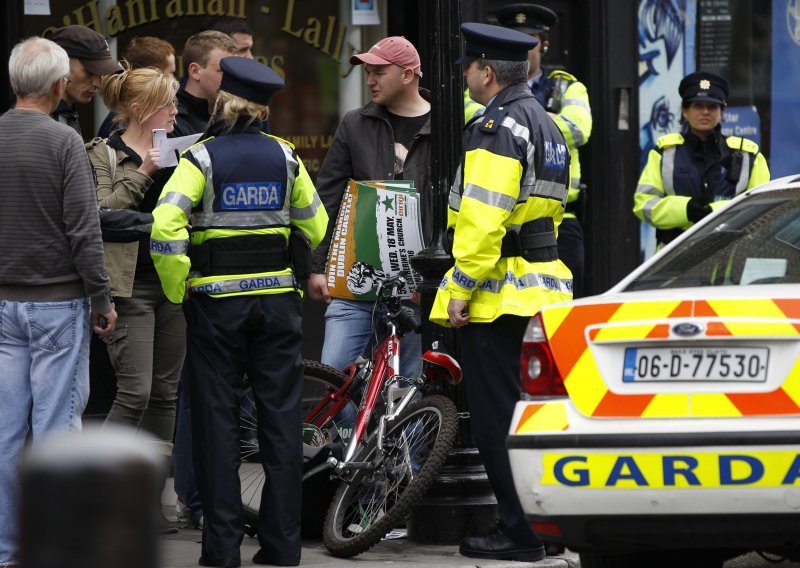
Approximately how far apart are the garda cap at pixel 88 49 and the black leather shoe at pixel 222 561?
7.06 feet

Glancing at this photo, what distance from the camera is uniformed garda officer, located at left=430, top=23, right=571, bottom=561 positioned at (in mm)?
5934

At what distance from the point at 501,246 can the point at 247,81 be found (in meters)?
1.17

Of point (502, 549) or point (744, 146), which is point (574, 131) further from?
point (502, 549)

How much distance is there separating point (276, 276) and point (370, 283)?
3.46 feet

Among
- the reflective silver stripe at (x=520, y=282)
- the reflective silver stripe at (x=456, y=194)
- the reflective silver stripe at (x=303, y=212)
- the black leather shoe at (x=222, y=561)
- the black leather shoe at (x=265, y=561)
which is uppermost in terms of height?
the reflective silver stripe at (x=456, y=194)

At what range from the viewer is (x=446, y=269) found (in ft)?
22.0

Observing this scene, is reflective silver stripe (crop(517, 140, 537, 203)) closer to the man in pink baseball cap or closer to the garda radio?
the garda radio

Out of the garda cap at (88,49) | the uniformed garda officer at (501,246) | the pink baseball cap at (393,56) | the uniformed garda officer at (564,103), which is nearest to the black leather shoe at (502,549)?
the uniformed garda officer at (501,246)

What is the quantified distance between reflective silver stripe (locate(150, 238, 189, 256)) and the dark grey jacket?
144 centimetres

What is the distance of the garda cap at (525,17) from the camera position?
30.7ft

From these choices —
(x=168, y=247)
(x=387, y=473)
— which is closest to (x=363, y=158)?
(x=387, y=473)

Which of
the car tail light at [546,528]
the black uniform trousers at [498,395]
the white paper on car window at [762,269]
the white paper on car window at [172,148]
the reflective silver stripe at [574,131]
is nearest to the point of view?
the car tail light at [546,528]

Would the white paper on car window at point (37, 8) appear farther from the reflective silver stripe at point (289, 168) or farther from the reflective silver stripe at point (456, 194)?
the reflective silver stripe at point (456, 194)

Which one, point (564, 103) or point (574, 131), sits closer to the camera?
point (574, 131)
